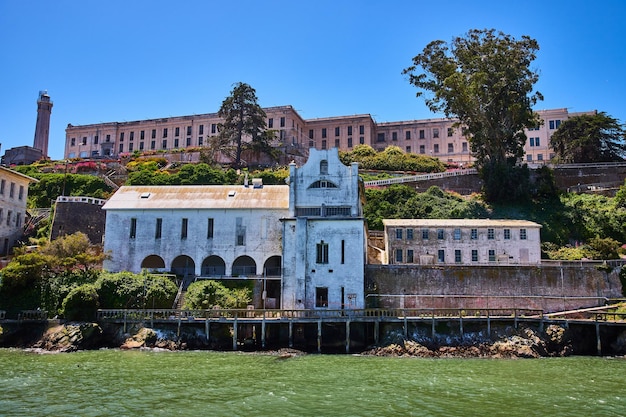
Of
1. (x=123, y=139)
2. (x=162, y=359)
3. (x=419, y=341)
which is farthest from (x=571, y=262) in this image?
(x=123, y=139)

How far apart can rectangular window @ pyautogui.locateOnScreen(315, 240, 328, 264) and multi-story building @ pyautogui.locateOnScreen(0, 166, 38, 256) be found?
31.5m

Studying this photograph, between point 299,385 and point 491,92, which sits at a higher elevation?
point 491,92

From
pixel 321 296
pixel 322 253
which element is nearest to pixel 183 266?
pixel 322 253

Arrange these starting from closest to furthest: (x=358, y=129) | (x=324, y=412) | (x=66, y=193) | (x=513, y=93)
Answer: (x=324, y=412) < (x=513, y=93) < (x=66, y=193) < (x=358, y=129)

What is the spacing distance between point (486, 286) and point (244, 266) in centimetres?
1982

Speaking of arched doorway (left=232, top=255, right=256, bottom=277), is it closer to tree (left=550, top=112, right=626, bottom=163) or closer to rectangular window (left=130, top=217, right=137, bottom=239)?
rectangular window (left=130, top=217, right=137, bottom=239)

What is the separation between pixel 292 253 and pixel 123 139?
6737cm

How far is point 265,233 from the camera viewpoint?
155 ft

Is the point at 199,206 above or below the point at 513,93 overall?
below

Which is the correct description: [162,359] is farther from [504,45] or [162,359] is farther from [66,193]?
[504,45]

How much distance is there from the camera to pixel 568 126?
76.6 m

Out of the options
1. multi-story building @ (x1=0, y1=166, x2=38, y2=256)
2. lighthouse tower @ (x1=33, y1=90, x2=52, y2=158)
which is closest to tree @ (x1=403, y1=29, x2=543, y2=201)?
multi-story building @ (x1=0, y1=166, x2=38, y2=256)

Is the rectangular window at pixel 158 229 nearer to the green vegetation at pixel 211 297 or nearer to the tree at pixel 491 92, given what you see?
the green vegetation at pixel 211 297

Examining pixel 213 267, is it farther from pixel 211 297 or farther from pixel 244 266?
pixel 211 297
